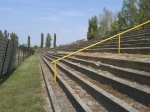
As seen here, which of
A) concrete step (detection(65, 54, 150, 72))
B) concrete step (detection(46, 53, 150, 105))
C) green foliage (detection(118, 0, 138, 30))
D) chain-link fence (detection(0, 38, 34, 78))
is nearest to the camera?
concrete step (detection(46, 53, 150, 105))

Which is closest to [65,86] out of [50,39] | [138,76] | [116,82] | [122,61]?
[122,61]

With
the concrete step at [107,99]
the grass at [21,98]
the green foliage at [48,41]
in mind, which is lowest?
the grass at [21,98]

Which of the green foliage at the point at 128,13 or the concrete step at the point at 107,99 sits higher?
the green foliage at the point at 128,13

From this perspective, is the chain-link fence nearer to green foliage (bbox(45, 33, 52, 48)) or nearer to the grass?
the grass

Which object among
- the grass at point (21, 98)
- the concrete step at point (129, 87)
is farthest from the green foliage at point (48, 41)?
the concrete step at point (129, 87)

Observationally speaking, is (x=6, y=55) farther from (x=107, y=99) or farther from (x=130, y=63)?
(x=107, y=99)

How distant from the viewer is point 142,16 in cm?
4397

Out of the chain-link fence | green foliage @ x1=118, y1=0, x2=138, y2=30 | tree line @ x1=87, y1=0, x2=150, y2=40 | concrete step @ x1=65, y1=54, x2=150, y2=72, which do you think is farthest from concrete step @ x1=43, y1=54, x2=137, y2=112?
green foliage @ x1=118, y1=0, x2=138, y2=30

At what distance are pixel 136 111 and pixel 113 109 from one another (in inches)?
35.0

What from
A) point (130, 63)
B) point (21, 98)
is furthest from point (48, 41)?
point (130, 63)

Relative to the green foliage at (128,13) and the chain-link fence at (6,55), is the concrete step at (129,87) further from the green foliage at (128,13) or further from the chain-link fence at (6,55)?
the green foliage at (128,13)

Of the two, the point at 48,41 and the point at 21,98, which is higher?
the point at 48,41

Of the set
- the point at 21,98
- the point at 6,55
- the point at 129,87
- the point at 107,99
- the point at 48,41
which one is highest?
the point at 48,41

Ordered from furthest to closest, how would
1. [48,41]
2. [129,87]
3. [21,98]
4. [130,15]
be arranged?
[48,41] → [130,15] → [21,98] → [129,87]
